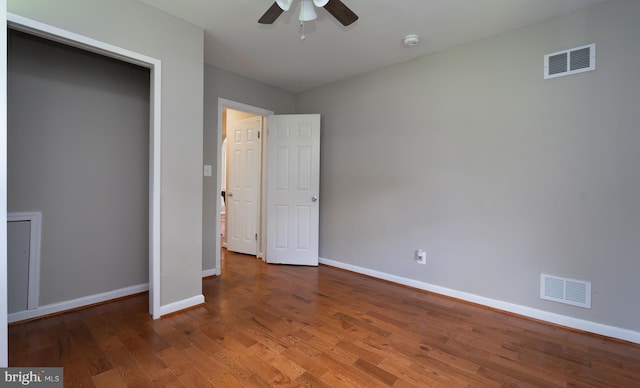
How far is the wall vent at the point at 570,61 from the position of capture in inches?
84.7

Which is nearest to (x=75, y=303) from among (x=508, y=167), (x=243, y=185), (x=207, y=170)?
(x=207, y=170)

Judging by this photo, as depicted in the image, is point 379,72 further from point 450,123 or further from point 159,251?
point 159,251

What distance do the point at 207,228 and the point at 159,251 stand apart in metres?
1.06

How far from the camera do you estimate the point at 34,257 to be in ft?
7.39

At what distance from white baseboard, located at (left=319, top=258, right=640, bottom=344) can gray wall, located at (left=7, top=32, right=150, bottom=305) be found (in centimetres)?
275

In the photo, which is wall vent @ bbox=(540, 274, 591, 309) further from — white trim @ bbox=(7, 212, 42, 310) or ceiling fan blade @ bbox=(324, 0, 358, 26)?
white trim @ bbox=(7, 212, 42, 310)

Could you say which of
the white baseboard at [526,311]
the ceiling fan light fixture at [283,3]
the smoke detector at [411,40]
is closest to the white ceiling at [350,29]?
the smoke detector at [411,40]

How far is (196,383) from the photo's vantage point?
5.16 feet

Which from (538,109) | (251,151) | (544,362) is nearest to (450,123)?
(538,109)

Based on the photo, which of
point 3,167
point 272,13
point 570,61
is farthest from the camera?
point 570,61

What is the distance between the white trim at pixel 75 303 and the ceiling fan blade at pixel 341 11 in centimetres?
302

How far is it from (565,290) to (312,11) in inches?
114

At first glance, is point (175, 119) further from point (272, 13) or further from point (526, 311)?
point (526, 311)

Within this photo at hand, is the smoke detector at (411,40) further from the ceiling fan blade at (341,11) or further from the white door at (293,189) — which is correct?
the white door at (293,189)
